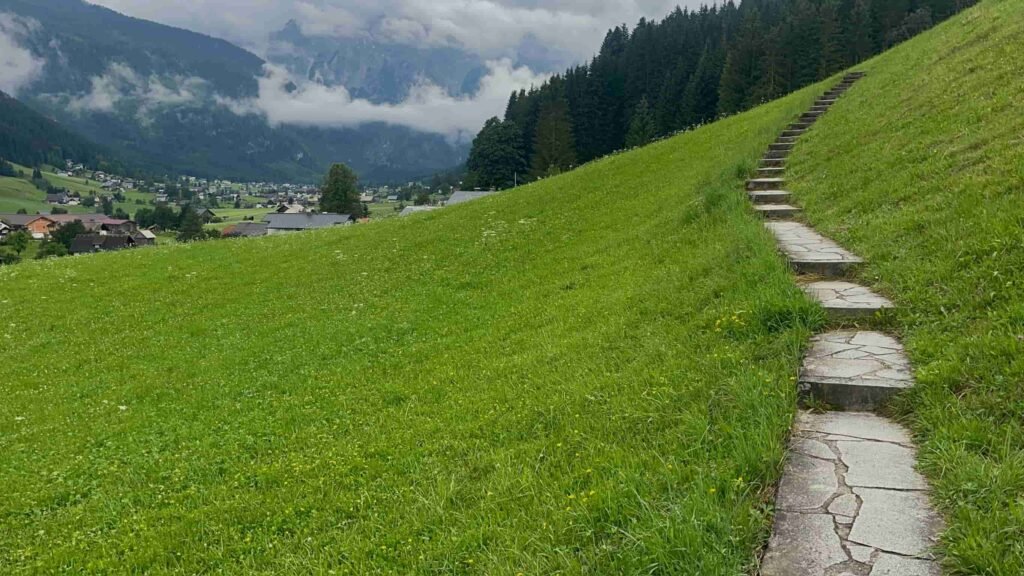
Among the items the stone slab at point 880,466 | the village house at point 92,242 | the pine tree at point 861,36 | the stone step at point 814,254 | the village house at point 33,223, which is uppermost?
the pine tree at point 861,36

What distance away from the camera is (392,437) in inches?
237

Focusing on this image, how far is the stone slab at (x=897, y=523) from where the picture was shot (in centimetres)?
305

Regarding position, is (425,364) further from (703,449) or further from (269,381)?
(703,449)

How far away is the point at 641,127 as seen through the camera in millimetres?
84688

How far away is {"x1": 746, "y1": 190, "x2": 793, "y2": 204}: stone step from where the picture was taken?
42.5 feet

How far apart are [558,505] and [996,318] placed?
3.94 metres

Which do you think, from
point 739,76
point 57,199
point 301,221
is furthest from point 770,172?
point 57,199

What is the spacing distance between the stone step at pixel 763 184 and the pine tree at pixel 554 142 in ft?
245

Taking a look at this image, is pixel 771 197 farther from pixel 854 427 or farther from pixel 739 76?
pixel 739 76

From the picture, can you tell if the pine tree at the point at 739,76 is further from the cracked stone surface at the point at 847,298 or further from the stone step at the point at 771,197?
the cracked stone surface at the point at 847,298

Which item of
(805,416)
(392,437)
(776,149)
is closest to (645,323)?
(805,416)

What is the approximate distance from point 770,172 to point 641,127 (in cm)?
7290

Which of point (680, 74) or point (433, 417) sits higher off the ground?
point (680, 74)

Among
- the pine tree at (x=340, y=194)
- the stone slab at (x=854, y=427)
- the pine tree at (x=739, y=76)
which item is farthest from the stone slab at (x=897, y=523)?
the pine tree at (x=340, y=194)
